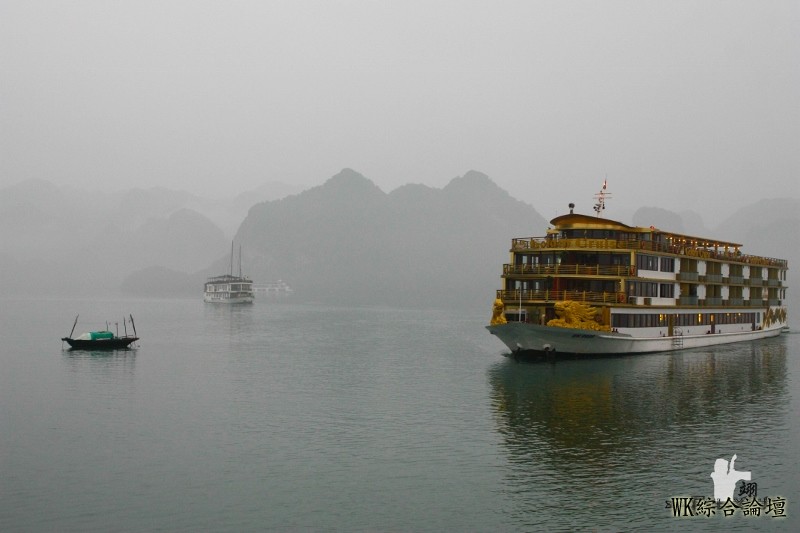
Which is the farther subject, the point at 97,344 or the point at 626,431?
the point at 97,344

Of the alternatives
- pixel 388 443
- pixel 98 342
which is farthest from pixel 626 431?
pixel 98 342

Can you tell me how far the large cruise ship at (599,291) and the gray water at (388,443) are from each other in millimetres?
2476

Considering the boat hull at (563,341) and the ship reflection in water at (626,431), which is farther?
the boat hull at (563,341)

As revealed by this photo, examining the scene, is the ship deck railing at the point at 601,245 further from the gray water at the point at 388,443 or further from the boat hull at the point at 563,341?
the gray water at the point at 388,443

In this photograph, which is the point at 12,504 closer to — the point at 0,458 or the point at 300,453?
the point at 0,458

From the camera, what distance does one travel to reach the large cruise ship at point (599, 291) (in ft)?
206

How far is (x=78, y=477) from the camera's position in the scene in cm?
3022

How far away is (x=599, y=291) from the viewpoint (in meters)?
66.1

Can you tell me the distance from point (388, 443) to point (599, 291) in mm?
35953

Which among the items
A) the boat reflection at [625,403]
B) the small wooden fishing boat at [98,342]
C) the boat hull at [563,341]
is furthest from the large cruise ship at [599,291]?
the small wooden fishing boat at [98,342]

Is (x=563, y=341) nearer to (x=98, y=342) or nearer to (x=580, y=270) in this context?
(x=580, y=270)

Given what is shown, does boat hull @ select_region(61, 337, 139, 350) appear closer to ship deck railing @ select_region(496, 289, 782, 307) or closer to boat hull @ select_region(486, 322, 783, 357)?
ship deck railing @ select_region(496, 289, 782, 307)

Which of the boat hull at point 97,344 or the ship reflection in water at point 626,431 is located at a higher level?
the boat hull at point 97,344

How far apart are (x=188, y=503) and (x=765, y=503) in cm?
2160
